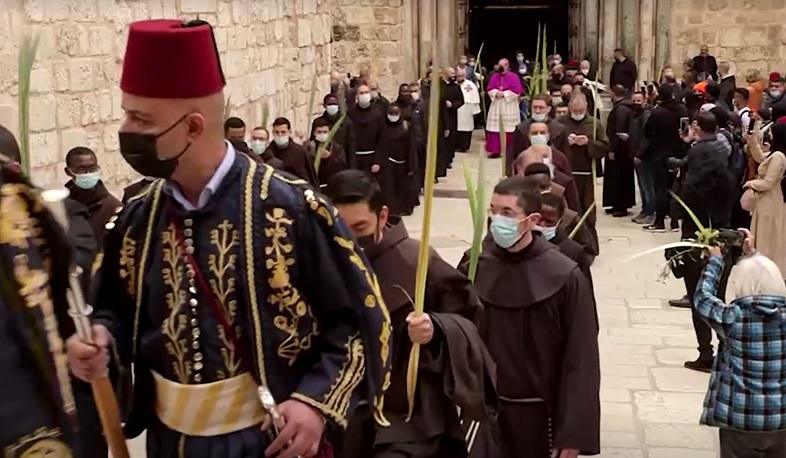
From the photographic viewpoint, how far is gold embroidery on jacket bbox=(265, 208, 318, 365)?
246 centimetres

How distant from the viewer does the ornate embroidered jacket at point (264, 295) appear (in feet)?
8.11

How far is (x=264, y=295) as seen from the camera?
8.11 ft

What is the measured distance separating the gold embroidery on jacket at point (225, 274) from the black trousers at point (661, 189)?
976 cm

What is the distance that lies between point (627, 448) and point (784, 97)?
723 centimetres

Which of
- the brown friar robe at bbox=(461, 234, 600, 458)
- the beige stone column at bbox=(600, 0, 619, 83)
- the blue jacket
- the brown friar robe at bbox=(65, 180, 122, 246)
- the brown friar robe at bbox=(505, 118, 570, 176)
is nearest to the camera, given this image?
the brown friar robe at bbox=(461, 234, 600, 458)

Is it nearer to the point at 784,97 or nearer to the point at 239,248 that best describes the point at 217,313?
the point at 239,248

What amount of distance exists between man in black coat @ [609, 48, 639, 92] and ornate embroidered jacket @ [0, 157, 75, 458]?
57.6 ft

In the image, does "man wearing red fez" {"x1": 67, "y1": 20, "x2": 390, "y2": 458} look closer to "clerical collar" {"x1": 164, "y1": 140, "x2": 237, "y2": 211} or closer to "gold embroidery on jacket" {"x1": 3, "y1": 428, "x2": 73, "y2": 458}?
"clerical collar" {"x1": 164, "y1": 140, "x2": 237, "y2": 211}

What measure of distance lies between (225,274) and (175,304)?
0.14 metres

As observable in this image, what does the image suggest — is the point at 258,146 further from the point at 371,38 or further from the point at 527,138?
Answer: the point at 371,38

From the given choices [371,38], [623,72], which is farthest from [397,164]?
[623,72]

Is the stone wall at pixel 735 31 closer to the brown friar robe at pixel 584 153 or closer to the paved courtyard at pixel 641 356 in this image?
the paved courtyard at pixel 641 356

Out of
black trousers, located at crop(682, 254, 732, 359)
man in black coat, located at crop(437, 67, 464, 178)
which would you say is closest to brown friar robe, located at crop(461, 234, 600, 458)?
black trousers, located at crop(682, 254, 732, 359)

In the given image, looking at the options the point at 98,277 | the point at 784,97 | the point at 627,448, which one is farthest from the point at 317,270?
the point at 784,97
